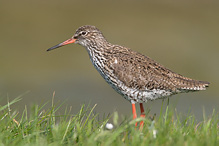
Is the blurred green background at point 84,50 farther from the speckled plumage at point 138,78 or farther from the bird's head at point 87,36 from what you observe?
the bird's head at point 87,36

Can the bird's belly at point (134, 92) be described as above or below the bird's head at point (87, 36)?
below

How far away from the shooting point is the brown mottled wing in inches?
314

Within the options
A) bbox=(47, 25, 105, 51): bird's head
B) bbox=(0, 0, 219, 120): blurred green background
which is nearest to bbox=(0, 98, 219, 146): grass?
bbox=(47, 25, 105, 51): bird's head

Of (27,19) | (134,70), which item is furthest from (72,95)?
(27,19)

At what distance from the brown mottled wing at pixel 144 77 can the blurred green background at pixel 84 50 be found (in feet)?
10.8

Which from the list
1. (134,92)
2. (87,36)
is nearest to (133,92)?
(134,92)

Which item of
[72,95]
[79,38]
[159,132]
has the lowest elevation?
[72,95]

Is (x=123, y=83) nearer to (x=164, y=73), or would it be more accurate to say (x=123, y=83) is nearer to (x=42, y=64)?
(x=164, y=73)

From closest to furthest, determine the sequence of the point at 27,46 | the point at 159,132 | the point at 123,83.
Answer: the point at 159,132
the point at 123,83
the point at 27,46

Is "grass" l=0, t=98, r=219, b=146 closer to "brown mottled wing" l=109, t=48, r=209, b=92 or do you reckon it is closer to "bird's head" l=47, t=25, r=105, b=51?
"brown mottled wing" l=109, t=48, r=209, b=92

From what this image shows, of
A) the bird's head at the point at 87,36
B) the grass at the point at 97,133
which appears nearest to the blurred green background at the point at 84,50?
the bird's head at the point at 87,36

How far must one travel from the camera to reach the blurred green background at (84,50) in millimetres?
13500

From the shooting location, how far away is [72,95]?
531 inches

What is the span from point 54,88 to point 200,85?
661 centimetres
